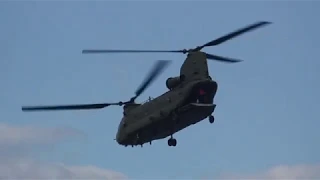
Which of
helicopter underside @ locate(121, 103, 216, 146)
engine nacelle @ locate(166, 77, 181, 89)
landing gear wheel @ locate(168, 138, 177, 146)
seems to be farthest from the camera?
landing gear wheel @ locate(168, 138, 177, 146)

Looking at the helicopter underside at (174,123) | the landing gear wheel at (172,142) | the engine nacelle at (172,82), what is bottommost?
the landing gear wheel at (172,142)

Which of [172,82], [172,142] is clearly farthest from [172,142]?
[172,82]

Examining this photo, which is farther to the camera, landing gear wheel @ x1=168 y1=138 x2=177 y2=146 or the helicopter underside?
landing gear wheel @ x1=168 y1=138 x2=177 y2=146

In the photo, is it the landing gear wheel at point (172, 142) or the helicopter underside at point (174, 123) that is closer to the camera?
the helicopter underside at point (174, 123)

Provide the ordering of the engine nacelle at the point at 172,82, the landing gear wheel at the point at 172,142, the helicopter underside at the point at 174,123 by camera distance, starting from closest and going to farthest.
Result: the helicopter underside at the point at 174,123, the engine nacelle at the point at 172,82, the landing gear wheel at the point at 172,142

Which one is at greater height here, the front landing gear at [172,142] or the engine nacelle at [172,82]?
the engine nacelle at [172,82]

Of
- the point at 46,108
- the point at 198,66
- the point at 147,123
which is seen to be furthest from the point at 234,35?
the point at 46,108

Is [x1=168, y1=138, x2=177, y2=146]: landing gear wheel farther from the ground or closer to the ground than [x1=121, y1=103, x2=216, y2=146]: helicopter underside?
closer to the ground

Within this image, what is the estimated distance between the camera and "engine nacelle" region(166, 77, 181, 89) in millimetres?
109500

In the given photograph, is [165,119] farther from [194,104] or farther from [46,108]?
[46,108]

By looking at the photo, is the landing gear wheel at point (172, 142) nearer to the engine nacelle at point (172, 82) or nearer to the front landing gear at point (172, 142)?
the front landing gear at point (172, 142)

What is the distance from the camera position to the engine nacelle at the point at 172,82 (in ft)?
359

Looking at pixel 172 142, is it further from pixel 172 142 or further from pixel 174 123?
pixel 174 123

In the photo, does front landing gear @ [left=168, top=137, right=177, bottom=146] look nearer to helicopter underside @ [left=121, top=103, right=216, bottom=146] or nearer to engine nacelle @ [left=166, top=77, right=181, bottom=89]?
helicopter underside @ [left=121, top=103, right=216, bottom=146]
